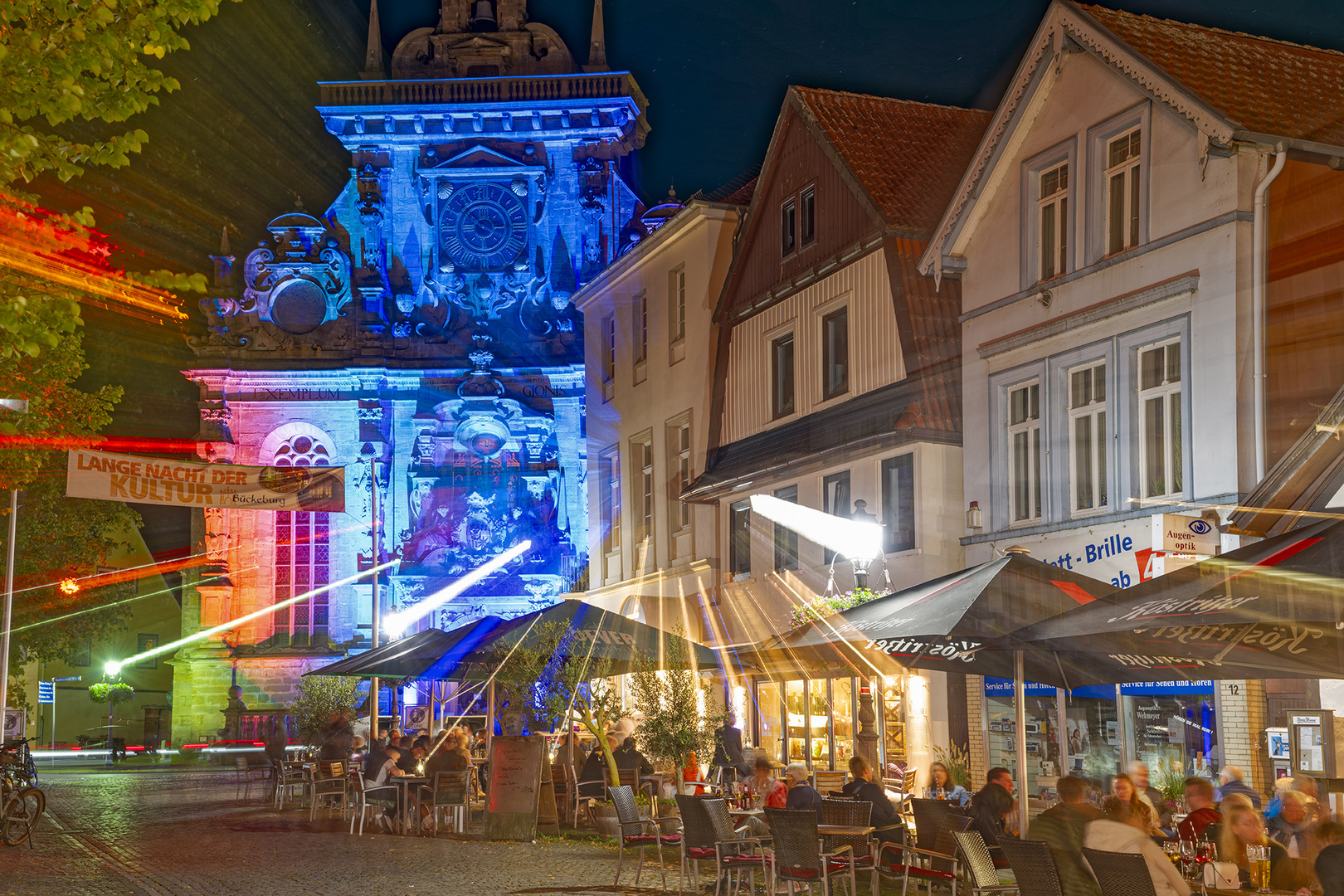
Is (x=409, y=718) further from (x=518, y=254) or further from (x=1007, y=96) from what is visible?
(x=1007, y=96)

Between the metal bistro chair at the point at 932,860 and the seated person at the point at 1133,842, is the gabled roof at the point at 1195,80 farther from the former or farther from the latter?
the seated person at the point at 1133,842

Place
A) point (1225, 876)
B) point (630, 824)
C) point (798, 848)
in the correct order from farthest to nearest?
point (630, 824) < point (798, 848) < point (1225, 876)

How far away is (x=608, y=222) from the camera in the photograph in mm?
52344

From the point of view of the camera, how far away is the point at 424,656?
2078cm

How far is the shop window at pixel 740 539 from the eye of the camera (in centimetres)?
2508

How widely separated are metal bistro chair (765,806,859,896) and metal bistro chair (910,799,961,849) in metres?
0.67

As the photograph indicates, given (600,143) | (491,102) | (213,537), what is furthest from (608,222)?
(213,537)

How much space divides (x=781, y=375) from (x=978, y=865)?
597 inches

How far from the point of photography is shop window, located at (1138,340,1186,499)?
1540cm

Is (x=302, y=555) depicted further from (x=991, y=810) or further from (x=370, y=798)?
(x=991, y=810)

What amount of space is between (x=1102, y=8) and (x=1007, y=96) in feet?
5.24

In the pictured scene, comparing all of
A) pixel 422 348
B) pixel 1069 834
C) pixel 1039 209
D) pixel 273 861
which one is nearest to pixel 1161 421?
pixel 1039 209

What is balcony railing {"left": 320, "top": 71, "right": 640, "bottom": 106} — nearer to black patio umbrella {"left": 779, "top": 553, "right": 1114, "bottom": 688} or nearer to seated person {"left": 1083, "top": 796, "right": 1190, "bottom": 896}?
black patio umbrella {"left": 779, "top": 553, "right": 1114, "bottom": 688}

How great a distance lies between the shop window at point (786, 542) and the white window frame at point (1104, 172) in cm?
762
